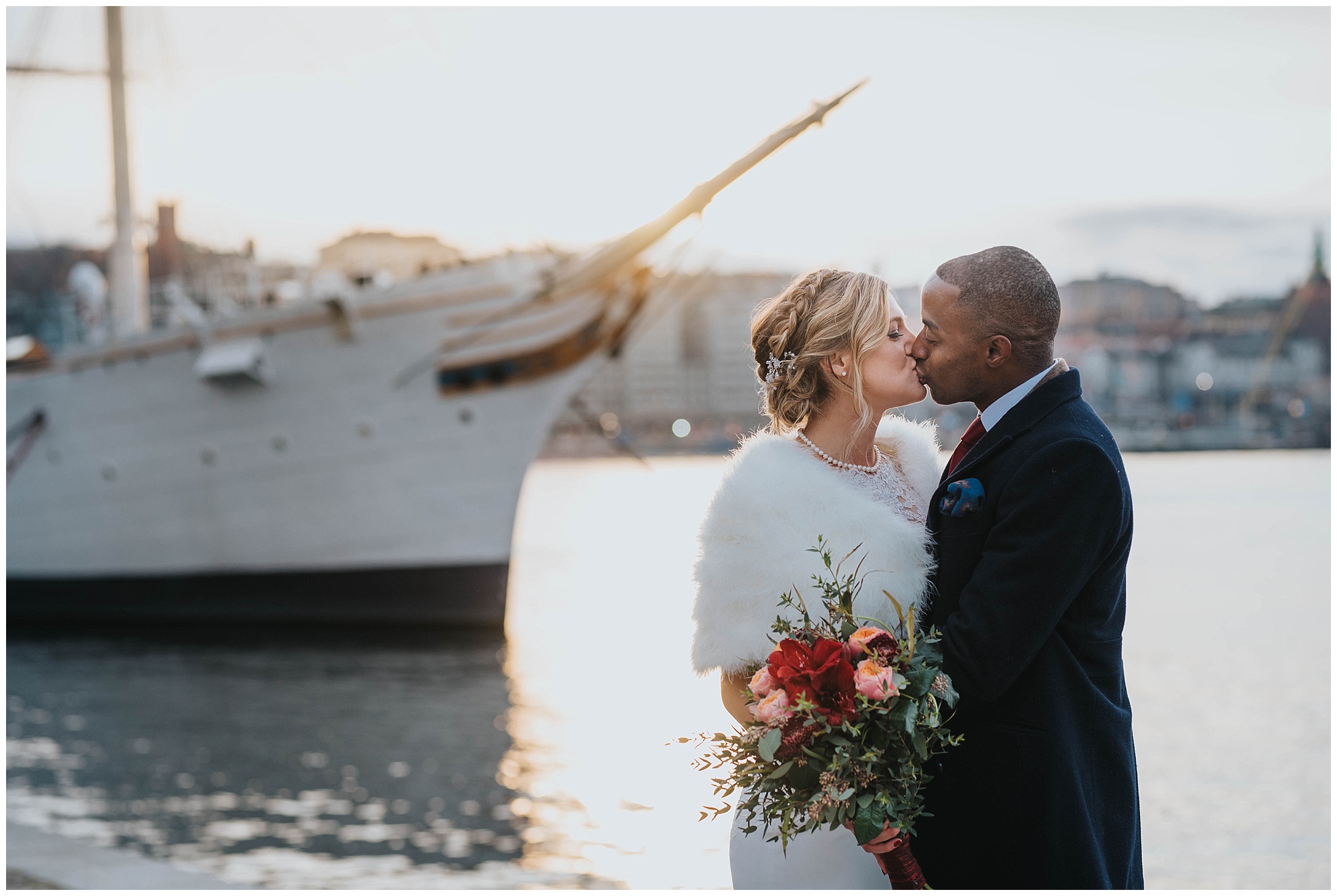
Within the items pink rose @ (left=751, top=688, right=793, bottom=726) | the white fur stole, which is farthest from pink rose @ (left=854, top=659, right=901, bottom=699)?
the white fur stole

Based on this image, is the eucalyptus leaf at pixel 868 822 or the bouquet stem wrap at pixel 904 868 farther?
the bouquet stem wrap at pixel 904 868

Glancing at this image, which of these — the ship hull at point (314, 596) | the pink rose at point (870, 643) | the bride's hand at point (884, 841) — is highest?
the pink rose at point (870, 643)

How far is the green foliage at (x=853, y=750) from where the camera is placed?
204 cm

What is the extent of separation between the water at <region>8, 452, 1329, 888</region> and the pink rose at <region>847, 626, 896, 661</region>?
6381 mm

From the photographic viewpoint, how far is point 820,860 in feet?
7.89

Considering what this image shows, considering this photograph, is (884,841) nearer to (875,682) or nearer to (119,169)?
(875,682)

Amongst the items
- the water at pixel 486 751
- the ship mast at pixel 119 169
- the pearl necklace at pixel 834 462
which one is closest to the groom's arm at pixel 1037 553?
the pearl necklace at pixel 834 462

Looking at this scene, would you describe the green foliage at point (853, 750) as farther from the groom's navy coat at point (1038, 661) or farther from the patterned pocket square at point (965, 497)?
the patterned pocket square at point (965, 497)

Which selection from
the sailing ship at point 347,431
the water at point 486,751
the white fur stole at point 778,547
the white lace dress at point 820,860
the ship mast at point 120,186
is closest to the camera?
the white fur stole at point 778,547

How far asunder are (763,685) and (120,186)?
25.4 meters

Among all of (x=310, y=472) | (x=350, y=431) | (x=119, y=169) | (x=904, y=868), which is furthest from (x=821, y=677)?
(x=119, y=169)

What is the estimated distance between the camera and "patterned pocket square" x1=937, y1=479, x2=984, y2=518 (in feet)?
6.95

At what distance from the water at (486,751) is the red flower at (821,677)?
6362 mm

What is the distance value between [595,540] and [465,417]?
3772 centimetres
